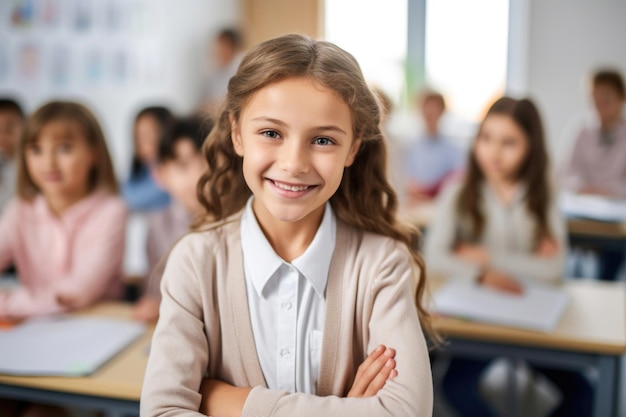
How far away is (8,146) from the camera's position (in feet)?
9.25

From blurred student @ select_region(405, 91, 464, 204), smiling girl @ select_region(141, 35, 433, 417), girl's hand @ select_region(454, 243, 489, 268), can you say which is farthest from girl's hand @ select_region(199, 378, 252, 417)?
blurred student @ select_region(405, 91, 464, 204)

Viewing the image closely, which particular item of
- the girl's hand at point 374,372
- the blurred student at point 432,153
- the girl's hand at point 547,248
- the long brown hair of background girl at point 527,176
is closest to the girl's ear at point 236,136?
the girl's hand at point 374,372

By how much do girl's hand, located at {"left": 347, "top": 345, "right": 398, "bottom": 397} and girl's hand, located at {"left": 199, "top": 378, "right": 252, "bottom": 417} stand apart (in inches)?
7.3

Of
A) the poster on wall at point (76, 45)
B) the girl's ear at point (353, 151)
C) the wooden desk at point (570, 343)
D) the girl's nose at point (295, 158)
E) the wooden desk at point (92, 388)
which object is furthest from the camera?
the poster on wall at point (76, 45)

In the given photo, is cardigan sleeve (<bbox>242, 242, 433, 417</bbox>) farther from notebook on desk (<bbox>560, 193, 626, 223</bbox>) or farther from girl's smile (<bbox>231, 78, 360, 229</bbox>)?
notebook on desk (<bbox>560, 193, 626, 223</bbox>)

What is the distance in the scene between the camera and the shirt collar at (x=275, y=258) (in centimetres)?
114

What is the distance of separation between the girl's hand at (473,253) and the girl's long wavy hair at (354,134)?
3.14 feet

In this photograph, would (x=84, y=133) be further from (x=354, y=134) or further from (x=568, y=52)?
(x=568, y=52)

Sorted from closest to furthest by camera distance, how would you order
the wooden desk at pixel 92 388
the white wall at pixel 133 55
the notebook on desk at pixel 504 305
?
the wooden desk at pixel 92 388 < the notebook on desk at pixel 504 305 < the white wall at pixel 133 55

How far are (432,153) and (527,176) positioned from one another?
2500mm

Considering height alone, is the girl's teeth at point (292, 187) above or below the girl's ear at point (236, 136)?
below

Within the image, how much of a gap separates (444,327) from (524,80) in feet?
16.9

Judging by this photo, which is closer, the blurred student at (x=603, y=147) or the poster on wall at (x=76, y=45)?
the poster on wall at (x=76, y=45)

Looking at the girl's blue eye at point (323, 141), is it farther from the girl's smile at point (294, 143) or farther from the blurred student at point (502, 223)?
the blurred student at point (502, 223)
